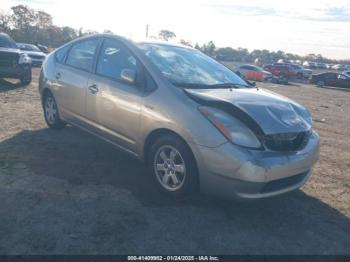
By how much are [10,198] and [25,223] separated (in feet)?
1.92

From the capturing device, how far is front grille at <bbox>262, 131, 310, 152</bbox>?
345 centimetres

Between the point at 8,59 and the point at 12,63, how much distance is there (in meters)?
0.17

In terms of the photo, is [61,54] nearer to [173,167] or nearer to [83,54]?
[83,54]

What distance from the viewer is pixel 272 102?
3.97 metres

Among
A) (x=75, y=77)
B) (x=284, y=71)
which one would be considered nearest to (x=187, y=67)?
(x=75, y=77)

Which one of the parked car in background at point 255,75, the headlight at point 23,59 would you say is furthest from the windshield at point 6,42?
the parked car in background at point 255,75

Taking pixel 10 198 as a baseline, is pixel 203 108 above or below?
above

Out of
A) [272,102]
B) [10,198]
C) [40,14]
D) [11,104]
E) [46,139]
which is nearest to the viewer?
[10,198]

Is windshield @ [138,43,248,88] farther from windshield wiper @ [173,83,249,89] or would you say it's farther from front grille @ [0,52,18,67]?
front grille @ [0,52,18,67]

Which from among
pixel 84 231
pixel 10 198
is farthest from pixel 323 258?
pixel 10 198

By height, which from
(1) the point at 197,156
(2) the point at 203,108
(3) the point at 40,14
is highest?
(3) the point at 40,14

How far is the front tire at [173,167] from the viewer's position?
359 cm

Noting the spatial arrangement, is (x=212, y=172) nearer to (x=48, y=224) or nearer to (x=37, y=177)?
(x=48, y=224)

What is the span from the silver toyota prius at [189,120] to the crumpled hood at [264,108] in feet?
0.04
